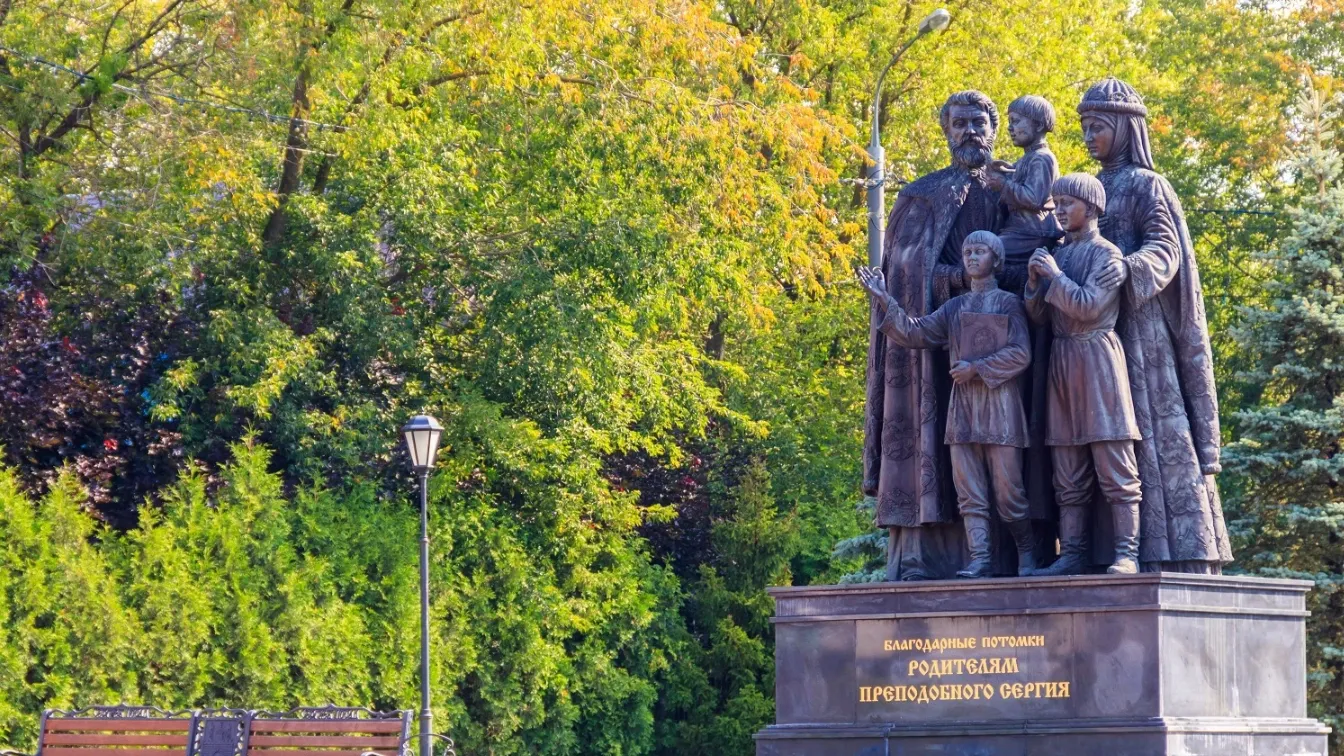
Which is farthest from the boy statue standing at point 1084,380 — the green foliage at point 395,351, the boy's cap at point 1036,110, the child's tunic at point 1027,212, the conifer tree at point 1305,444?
the green foliage at point 395,351

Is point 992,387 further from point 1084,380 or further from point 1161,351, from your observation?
point 1161,351

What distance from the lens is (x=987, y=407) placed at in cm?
1361

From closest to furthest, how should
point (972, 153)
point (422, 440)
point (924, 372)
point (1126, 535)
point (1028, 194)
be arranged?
point (1126, 535) < point (1028, 194) < point (924, 372) < point (972, 153) < point (422, 440)

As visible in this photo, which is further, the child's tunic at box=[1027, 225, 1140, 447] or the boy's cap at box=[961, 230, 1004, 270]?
the boy's cap at box=[961, 230, 1004, 270]

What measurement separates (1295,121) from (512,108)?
39.1 feet

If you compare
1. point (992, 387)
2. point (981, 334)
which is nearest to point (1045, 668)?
point (992, 387)

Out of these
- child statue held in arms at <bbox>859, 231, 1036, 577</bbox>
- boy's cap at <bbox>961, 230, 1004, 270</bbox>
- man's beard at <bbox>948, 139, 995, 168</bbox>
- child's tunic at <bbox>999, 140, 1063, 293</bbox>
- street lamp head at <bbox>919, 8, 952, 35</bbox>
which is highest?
street lamp head at <bbox>919, 8, 952, 35</bbox>

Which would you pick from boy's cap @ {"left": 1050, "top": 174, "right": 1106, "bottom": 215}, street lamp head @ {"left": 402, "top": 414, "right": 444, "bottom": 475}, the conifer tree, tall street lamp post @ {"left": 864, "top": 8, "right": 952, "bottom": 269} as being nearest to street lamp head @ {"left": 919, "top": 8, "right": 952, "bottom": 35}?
tall street lamp post @ {"left": 864, "top": 8, "right": 952, "bottom": 269}

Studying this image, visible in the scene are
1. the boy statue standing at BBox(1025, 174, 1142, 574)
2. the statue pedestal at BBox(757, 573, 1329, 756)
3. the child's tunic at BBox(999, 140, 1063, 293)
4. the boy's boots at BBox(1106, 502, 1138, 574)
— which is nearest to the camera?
the statue pedestal at BBox(757, 573, 1329, 756)

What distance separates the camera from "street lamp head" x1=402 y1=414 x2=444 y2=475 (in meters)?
18.1

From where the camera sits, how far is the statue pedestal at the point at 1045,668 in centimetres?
1280

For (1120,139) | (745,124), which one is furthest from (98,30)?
(1120,139)

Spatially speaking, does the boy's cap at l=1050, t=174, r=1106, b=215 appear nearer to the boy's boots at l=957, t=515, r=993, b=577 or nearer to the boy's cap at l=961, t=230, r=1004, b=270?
the boy's cap at l=961, t=230, r=1004, b=270

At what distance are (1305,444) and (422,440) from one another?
9114mm
